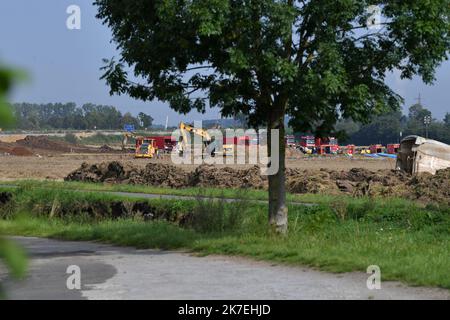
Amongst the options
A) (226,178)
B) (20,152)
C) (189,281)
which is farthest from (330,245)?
(20,152)

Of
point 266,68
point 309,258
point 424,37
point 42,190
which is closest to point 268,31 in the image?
point 266,68

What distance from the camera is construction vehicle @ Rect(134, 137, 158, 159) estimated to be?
71050 millimetres

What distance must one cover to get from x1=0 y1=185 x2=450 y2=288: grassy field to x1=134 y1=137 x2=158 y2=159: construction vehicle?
4563 cm

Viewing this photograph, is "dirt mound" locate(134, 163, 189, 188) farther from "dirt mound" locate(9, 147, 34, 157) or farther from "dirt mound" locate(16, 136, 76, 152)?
"dirt mound" locate(16, 136, 76, 152)

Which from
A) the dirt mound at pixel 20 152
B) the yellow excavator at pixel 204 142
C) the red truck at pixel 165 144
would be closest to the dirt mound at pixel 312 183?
the yellow excavator at pixel 204 142

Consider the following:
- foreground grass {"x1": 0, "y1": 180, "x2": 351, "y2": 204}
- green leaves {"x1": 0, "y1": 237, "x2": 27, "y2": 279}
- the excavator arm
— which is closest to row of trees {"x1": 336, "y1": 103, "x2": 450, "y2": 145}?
the excavator arm

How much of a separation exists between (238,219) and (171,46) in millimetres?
4786

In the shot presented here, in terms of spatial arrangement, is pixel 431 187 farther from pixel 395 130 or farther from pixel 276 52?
pixel 395 130

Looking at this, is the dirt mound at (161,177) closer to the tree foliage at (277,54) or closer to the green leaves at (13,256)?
the tree foliage at (277,54)

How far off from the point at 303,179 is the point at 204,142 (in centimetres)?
4304

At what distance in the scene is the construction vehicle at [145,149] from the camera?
233 ft

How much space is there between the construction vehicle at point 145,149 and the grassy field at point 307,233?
4563 cm

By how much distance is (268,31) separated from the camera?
13188 mm
